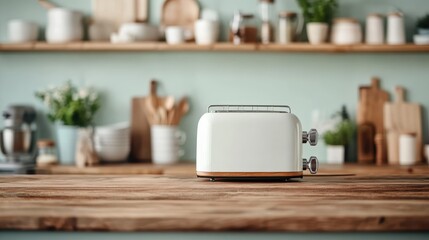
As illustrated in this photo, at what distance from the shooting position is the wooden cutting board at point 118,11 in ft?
14.0

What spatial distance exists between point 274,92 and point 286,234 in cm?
298

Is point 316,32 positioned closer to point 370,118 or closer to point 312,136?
point 370,118

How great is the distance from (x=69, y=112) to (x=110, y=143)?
1.07ft

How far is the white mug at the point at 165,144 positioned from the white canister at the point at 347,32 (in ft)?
3.88

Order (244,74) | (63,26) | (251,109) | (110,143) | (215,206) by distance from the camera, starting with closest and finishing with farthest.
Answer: (215,206) → (251,109) → (110,143) → (63,26) → (244,74)

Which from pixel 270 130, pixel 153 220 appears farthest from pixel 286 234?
pixel 270 130

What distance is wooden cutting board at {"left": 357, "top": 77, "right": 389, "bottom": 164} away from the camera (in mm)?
4117

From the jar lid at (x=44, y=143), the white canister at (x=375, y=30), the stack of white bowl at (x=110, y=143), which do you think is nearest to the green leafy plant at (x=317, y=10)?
the white canister at (x=375, y=30)

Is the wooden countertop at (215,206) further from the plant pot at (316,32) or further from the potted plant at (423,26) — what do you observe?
the potted plant at (423,26)

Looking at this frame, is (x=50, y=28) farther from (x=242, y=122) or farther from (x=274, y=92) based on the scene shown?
(x=242, y=122)

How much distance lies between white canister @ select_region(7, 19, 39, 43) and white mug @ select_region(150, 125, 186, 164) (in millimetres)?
1003

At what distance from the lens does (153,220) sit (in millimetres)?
1251

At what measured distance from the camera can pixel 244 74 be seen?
424 cm

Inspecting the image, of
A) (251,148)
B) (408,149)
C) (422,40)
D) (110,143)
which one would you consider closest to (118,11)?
(110,143)
